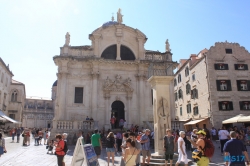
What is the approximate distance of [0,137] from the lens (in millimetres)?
8164

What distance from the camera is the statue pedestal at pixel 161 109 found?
10.7 metres

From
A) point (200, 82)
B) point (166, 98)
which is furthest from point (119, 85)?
point (200, 82)

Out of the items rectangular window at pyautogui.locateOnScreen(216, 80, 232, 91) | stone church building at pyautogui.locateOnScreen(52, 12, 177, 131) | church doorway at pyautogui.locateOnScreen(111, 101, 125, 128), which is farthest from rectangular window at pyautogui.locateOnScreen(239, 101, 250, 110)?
church doorway at pyautogui.locateOnScreen(111, 101, 125, 128)

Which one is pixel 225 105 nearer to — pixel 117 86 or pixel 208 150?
pixel 117 86

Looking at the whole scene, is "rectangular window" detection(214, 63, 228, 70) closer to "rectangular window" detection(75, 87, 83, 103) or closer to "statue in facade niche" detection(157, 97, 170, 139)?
"rectangular window" detection(75, 87, 83, 103)

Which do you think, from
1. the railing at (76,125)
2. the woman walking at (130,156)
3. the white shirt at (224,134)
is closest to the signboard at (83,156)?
the woman walking at (130,156)

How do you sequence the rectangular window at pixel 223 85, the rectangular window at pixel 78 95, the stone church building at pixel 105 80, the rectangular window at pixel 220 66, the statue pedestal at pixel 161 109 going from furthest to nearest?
the rectangular window at pixel 220 66 → the rectangular window at pixel 223 85 → the rectangular window at pixel 78 95 → the stone church building at pixel 105 80 → the statue pedestal at pixel 161 109

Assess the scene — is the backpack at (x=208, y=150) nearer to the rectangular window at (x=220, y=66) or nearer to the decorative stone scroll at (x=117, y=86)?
the decorative stone scroll at (x=117, y=86)

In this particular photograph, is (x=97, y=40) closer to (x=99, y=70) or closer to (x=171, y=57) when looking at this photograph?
(x=99, y=70)

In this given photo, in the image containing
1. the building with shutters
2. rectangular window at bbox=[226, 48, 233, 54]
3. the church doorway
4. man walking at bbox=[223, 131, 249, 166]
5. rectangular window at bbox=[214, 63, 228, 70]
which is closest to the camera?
man walking at bbox=[223, 131, 249, 166]

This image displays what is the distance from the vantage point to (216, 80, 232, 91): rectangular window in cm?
2788

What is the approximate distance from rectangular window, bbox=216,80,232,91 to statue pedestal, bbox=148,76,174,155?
19393 millimetres

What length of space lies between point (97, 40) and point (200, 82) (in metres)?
16.1

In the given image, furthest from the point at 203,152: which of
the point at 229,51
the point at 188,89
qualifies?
the point at 188,89
